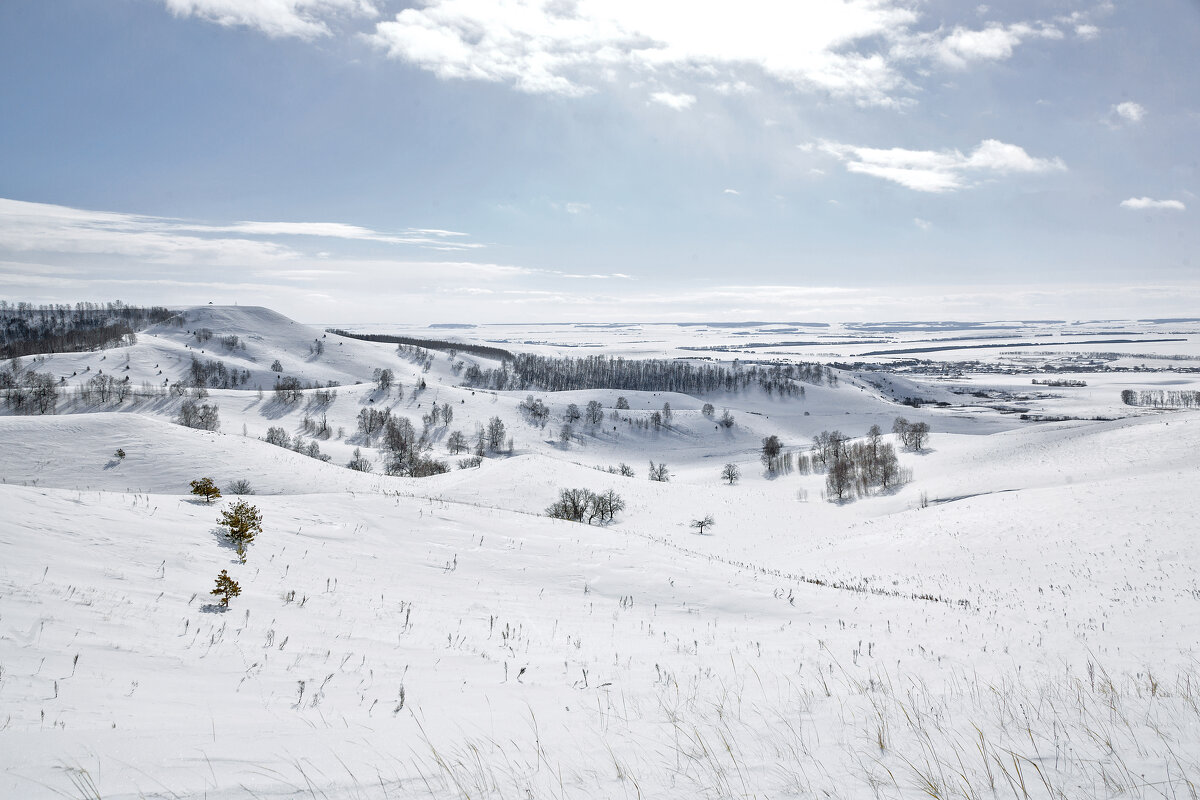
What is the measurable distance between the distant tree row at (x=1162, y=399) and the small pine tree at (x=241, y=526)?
22479 cm

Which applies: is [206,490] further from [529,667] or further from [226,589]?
[529,667]

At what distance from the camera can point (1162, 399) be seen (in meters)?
170

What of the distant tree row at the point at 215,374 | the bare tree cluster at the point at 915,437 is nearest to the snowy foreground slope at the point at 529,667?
the bare tree cluster at the point at 915,437

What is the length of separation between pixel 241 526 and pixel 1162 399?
247 meters

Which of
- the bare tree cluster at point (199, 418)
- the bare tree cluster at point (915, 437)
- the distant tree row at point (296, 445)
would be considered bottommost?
the distant tree row at point (296, 445)

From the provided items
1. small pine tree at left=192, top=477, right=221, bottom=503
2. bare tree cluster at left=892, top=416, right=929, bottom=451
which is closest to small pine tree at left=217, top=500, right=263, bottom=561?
small pine tree at left=192, top=477, right=221, bottom=503

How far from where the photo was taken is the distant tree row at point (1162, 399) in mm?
159125

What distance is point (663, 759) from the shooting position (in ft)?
16.0

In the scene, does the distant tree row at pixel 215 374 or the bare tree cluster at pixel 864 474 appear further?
the distant tree row at pixel 215 374

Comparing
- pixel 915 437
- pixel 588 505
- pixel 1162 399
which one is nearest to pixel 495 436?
pixel 588 505

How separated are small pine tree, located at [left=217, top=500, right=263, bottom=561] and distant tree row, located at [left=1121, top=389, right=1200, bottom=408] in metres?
225

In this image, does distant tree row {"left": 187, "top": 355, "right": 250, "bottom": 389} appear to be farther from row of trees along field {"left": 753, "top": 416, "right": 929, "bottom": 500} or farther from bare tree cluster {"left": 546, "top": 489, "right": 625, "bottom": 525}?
row of trees along field {"left": 753, "top": 416, "right": 929, "bottom": 500}

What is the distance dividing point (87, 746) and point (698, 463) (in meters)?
115

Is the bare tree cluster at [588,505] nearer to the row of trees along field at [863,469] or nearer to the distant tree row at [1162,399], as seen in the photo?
the row of trees along field at [863,469]
